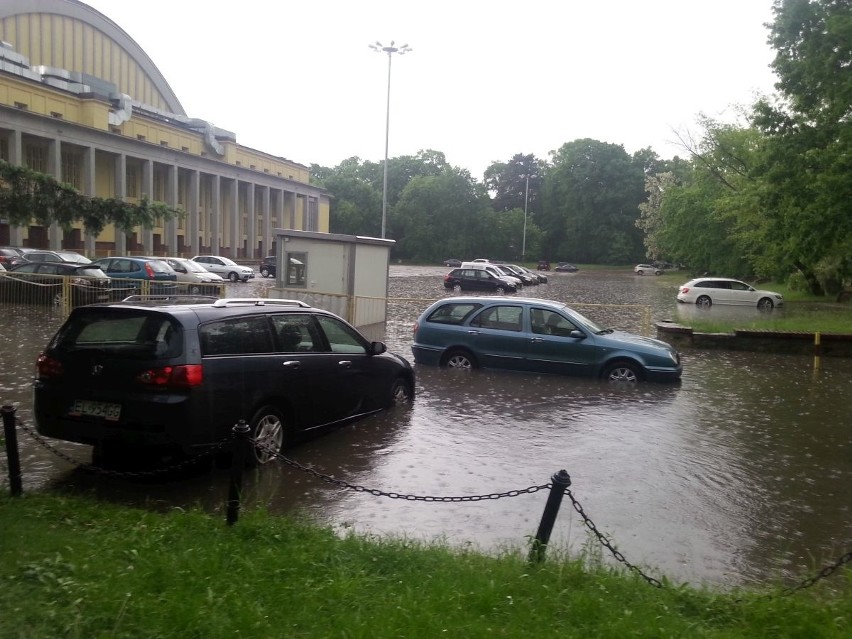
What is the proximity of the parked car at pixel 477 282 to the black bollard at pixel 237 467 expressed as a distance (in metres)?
38.8

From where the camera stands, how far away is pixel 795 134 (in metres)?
24.8

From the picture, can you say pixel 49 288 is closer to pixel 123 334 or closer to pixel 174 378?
pixel 123 334

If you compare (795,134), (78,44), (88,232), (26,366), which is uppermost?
(78,44)

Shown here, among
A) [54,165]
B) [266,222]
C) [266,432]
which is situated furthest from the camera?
[266,222]

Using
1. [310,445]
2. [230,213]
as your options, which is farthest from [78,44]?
[310,445]

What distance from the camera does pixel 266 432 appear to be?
779cm

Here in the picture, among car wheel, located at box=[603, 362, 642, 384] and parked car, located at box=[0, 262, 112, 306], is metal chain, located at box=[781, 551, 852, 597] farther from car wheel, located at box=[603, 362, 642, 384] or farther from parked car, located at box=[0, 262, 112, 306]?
parked car, located at box=[0, 262, 112, 306]

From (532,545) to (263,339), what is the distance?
4012mm

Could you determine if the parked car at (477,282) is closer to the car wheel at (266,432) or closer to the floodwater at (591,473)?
the floodwater at (591,473)

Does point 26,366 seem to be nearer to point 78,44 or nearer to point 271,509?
point 271,509

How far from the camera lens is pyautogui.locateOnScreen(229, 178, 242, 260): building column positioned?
255ft

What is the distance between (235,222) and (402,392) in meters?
70.7

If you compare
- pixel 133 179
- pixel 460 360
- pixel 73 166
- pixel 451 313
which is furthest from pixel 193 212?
pixel 460 360

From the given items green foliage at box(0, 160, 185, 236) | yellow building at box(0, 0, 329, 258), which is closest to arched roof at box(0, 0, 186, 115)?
yellow building at box(0, 0, 329, 258)
